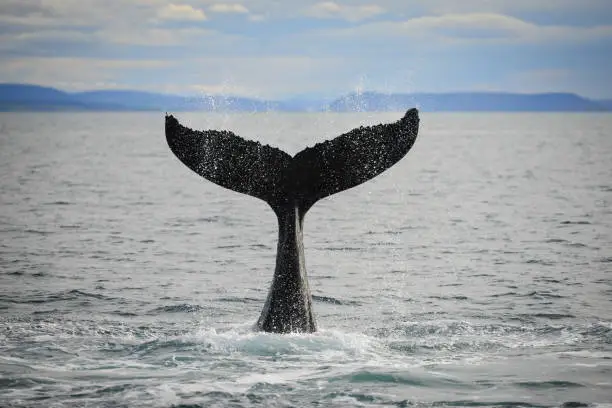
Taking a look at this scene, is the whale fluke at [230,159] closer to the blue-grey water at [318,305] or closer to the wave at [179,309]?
the blue-grey water at [318,305]

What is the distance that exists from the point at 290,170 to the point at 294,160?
13 centimetres

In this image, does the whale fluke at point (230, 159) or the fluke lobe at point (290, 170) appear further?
the fluke lobe at point (290, 170)

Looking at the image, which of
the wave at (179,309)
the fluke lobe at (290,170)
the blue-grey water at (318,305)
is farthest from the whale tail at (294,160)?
the wave at (179,309)

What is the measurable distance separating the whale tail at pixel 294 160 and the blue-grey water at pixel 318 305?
1.60 m

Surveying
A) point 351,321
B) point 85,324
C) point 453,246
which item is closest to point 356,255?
point 453,246

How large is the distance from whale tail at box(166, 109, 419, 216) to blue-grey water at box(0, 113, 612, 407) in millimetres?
1602

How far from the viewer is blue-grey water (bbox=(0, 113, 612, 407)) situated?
32.2 ft

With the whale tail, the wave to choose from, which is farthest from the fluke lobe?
the wave

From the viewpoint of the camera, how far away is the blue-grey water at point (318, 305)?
9.80 m

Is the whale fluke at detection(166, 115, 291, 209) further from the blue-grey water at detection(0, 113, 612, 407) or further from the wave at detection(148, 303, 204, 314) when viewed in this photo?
the wave at detection(148, 303, 204, 314)

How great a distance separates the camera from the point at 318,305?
1427cm

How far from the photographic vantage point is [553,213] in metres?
27.8

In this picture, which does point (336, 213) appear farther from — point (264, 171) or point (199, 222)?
point (264, 171)

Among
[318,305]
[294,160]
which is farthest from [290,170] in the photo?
→ [318,305]
